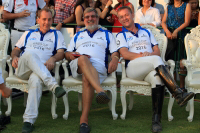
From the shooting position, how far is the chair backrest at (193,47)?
5.65 metres

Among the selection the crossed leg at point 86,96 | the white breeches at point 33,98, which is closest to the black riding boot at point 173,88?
the crossed leg at point 86,96

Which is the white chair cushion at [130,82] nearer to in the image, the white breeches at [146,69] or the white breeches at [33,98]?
the white breeches at [146,69]

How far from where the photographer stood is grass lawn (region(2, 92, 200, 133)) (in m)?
4.50

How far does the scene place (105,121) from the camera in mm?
4949

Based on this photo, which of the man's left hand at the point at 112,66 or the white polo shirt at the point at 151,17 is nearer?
the man's left hand at the point at 112,66

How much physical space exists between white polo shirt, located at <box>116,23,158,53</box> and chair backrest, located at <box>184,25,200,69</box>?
589 millimetres

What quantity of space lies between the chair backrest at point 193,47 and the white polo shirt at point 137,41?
1.93ft

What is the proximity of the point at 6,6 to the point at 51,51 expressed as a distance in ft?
5.89

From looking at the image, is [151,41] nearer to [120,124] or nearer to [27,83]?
[120,124]

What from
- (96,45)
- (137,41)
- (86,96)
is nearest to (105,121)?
(86,96)

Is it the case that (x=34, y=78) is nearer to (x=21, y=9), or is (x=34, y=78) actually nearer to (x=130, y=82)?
(x=130, y=82)

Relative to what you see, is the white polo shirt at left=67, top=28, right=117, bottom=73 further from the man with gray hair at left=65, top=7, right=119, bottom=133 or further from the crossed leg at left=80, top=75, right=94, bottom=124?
the crossed leg at left=80, top=75, right=94, bottom=124

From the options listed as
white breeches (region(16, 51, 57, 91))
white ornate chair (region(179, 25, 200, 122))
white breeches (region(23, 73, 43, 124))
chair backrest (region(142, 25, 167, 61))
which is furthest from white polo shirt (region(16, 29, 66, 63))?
white ornate chair (region(179, 25, 200, 122))

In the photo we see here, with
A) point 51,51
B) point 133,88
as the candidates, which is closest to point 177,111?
point 133,88
